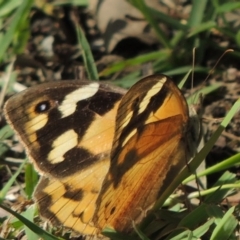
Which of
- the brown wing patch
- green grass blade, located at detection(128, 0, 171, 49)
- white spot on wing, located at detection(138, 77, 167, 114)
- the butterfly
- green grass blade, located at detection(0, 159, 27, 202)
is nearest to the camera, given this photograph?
white spot on wing, located at detection(138, 77, 167, 114)

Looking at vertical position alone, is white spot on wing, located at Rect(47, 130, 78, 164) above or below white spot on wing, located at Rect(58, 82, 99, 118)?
below

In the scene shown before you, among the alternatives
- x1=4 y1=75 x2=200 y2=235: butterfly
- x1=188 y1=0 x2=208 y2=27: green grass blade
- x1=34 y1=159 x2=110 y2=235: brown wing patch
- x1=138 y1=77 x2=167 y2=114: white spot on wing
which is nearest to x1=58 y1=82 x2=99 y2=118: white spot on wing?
x1=4 y1=75 x2=200 y2=235: butterfly

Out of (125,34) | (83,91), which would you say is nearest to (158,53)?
(125,34)

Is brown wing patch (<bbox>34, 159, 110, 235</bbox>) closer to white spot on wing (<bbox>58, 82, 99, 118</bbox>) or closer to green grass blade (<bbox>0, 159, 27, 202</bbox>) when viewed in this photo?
white spot on wing (<bbox>58, 82, 99, 118</bbox>)

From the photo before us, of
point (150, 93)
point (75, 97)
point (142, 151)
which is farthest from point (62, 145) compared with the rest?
point (150, 93)

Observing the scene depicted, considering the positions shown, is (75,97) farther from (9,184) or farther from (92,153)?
(9,184)

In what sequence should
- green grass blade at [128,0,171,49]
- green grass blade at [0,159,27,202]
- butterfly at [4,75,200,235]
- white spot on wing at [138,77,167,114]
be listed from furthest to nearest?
1. green grass blade at [128,0,171,49]
2. green grass blade at [0,159,27,202]
3. butterfly at [4,75,200,235]
4. white spot on wing at [138,77,167,114]

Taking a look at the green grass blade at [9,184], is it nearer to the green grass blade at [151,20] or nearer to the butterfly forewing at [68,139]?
the butterfly forewing at [68,139]

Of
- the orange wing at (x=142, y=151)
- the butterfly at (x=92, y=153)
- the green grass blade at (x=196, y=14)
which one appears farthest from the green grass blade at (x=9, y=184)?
the green grass blade at (x=196, y=14)
